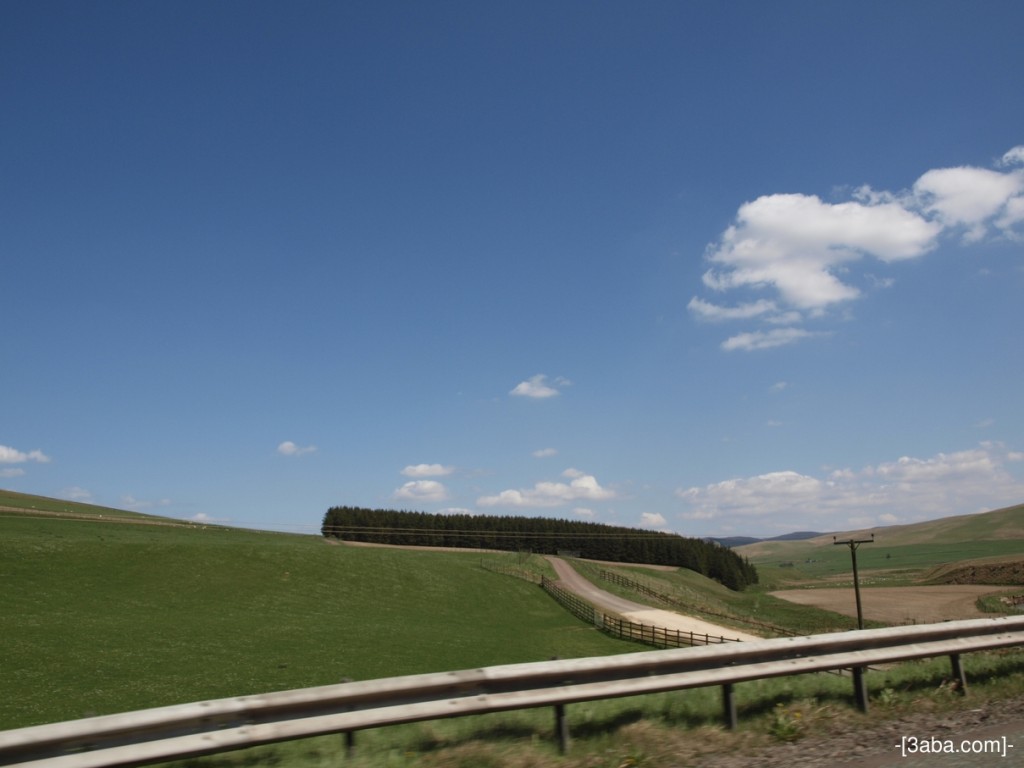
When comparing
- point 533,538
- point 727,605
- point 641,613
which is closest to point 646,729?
point 641,613

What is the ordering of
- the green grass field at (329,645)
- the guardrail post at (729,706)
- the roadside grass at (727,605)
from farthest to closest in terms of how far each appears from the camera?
the roadside grass at (727,605), the guardrail post at (729,706), the green grass field at (329,645)

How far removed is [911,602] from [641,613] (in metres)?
29.4

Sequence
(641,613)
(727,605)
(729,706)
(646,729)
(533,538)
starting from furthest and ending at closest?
1. (533,538)
2. (727,605)
3. (641,613)
4. (729,706)
5. (646,729)

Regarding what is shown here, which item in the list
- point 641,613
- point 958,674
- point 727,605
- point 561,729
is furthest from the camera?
point 727,605

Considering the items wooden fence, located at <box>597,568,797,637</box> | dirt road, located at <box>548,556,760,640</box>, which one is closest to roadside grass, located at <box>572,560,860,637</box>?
wooden fence, located at <box>597,568,797,637</box>

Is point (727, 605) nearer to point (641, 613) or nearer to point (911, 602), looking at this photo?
point (911, 602)

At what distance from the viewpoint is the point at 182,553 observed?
188 feet

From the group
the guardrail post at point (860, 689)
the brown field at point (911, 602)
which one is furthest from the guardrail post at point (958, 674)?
the brown field at point (911, 602)

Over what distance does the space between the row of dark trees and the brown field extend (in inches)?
1946

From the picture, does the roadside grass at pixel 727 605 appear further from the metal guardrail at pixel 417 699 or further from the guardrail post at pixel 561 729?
the guardrail post at pixel 561 729

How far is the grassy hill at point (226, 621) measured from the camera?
81.3 feet

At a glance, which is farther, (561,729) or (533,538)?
(533,538)

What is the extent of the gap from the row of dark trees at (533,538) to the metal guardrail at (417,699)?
128331 mm

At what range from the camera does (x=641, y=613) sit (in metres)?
63.8
